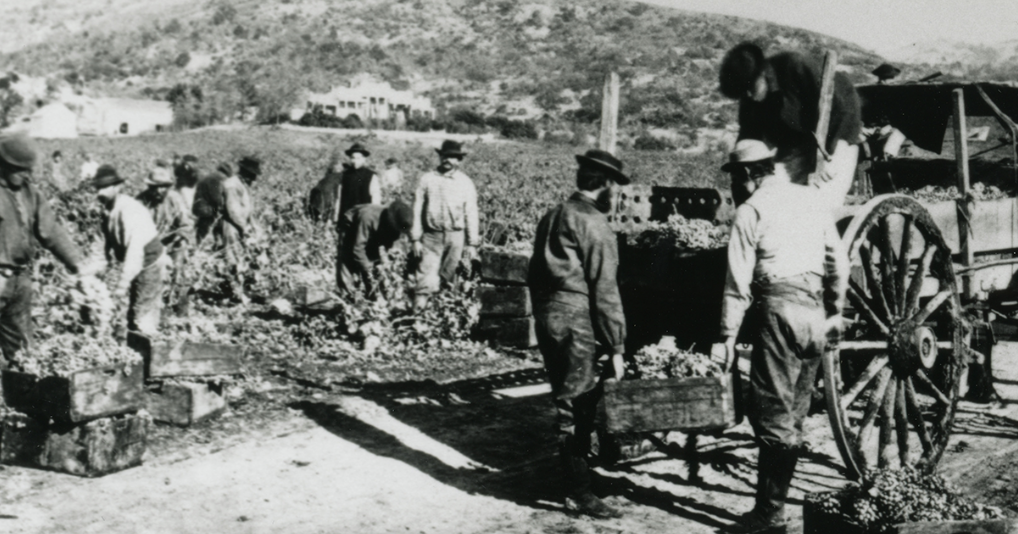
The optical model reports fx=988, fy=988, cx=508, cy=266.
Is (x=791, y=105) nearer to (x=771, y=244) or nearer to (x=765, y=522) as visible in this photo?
(x=771, y=244)

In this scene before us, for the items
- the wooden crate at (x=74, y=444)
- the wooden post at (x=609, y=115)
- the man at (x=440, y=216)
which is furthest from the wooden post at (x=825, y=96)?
the man at (x=440, y=216)

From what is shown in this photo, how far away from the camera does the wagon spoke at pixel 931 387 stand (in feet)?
18.0

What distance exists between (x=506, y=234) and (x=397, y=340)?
5.75m

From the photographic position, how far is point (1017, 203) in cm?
698

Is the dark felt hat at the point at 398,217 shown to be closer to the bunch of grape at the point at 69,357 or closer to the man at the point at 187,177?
the man at the point at 187,177

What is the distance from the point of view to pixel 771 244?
4754mm

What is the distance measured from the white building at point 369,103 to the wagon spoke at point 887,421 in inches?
1987

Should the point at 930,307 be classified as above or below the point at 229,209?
below

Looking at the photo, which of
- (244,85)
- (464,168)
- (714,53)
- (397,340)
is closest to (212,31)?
(244,85)

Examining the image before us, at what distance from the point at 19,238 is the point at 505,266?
4.45 metres

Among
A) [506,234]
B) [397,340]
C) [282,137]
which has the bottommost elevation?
[397,340]

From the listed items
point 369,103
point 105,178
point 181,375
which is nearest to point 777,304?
point 181,375

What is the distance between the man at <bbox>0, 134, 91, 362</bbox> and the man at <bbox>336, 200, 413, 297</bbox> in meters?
4.11

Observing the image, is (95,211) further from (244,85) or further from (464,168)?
(244,85)
